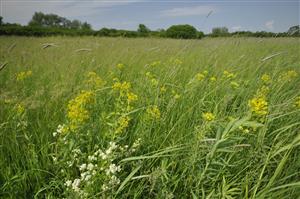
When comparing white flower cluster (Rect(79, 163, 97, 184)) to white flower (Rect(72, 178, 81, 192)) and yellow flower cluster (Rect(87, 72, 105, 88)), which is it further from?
yellow flower cluster (Rect(87, 72, 105, 88))

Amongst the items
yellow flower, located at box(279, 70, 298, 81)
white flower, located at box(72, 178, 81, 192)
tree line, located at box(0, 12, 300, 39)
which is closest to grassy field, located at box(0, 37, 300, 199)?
white flower, located at box(72, 178, 81, 192)

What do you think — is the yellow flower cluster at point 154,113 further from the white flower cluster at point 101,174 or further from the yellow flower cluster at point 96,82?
the yellow flower cluster at point 96,82

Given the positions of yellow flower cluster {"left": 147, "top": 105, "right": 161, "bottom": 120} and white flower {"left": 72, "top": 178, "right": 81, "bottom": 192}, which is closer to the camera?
white flower {"left": 72, "top": 178, "right": 81, "bottom": 192}

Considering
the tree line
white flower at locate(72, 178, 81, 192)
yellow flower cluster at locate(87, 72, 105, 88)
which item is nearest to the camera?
white flower at locate(72, 178, 81, 192)

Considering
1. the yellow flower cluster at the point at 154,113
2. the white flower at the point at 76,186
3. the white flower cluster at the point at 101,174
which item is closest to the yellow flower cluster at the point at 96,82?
the yellow flower cluster at the point at 154,113

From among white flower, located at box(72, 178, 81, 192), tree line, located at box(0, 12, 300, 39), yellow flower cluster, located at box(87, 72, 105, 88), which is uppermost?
tree line, located at box(0, 12, 300, 39)

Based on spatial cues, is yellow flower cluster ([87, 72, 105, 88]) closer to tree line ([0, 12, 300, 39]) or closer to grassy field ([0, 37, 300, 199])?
grassy field ([0, 37, 300, 199])

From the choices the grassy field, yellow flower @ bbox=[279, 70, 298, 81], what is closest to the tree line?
yellow flower @ bbox=[279, 70, 298, 81]

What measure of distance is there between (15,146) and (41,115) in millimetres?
291

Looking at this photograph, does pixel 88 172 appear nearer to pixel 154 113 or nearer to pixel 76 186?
pixel 76 186

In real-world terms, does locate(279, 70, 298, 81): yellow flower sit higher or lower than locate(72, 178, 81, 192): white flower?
higher

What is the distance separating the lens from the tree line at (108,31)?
400 centimetres

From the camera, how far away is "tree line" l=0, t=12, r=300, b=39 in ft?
13.1

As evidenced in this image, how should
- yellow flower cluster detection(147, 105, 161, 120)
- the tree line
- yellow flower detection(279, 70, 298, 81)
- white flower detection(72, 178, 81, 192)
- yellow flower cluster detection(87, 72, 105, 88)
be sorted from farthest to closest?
the tree line < yellow flower detection(279, 70, 298, 81) < yellow flower cluster detection(87, 72, 105, 88) < yellow flower cluster detection(147, 105, 161, 120) < white flower detection(72, 178, 81, 192)
